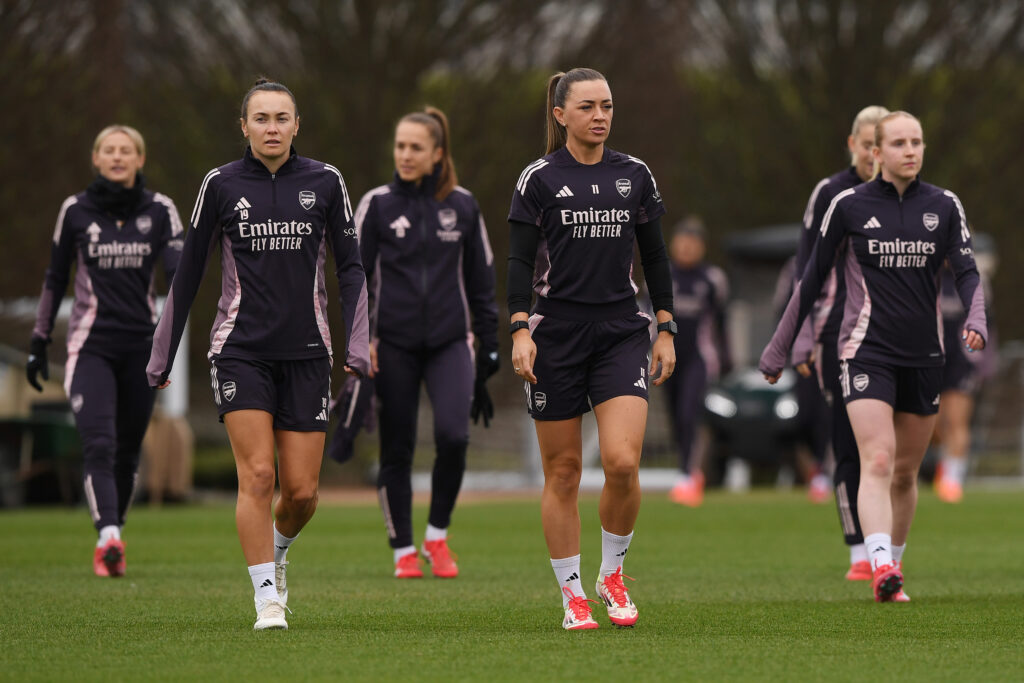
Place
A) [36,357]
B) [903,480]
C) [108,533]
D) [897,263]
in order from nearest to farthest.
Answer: [897,263], [903,480], [108,533], [36,357]

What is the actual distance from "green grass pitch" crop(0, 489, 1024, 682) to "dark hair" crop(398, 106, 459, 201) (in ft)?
6.98

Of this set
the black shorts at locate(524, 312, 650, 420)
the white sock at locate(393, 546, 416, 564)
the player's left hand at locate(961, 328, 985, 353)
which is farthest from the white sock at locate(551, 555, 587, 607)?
the white sock at locate(393, 546, 416, 564)

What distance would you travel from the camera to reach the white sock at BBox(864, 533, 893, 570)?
28.6ft

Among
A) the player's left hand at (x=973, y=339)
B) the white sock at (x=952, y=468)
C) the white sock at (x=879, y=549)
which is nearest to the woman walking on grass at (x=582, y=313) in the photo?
the white sock at (x=879, y=549)

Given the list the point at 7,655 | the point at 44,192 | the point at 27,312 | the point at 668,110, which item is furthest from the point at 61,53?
the point at 7,655

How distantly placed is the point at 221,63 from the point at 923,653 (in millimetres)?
18271

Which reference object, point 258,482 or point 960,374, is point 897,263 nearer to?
point 258,482

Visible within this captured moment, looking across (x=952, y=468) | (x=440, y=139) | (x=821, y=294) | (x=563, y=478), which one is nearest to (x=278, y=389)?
(x=563, y=478)

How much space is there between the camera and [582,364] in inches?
303

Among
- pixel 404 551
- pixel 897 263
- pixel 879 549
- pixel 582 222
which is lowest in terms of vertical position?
pixel 404 551

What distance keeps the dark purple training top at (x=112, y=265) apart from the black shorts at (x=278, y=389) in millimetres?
2889

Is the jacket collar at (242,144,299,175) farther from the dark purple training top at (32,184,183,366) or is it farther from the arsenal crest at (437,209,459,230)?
the dark purple training top at (32,184,183,366)

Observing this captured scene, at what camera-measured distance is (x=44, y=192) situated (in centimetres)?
2094

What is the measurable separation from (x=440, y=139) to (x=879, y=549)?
3394 mm
